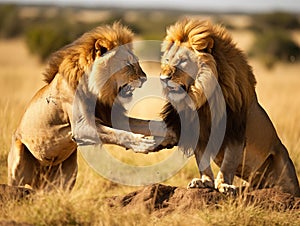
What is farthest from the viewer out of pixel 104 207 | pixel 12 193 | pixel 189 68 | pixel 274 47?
pixel 274 47

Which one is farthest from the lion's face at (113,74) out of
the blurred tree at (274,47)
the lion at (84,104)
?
the blurred tree at (274,47)

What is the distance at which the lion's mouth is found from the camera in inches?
211

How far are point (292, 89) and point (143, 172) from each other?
32.7 feet

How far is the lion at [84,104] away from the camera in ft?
17.3

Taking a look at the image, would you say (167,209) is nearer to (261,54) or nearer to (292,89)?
(292,89)

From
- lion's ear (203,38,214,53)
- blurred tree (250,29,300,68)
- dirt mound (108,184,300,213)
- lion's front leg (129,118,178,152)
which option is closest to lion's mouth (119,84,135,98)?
lion's front leg (129,118,178,152)

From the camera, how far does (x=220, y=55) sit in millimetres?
5211

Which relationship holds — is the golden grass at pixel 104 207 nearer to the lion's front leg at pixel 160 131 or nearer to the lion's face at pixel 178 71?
the lion's front leg at pixel 160 131

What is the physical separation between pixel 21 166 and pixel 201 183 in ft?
5.54

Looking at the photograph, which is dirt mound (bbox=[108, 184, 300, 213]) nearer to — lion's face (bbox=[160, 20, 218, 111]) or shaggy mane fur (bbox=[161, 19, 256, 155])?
shaggy mane fur (bbox=[161, 19, 256, 155])

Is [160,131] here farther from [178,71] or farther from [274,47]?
[274,47]

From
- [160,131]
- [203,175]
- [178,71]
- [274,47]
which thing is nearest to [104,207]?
[160,131]

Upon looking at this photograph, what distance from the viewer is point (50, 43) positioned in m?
28.5

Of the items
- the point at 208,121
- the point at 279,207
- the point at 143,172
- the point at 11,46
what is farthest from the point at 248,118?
the point at 11,46
